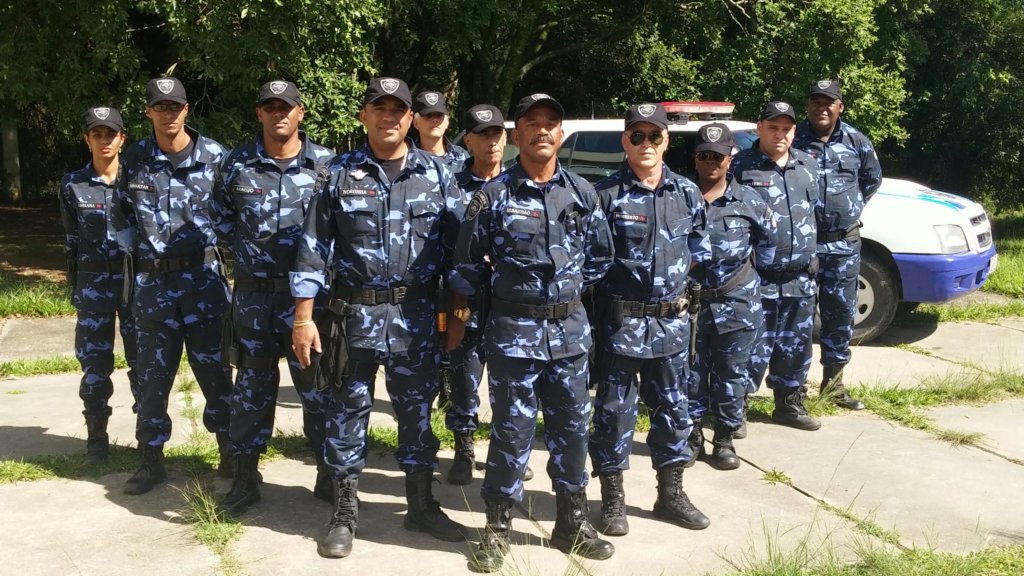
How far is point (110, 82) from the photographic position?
1110 centimetres

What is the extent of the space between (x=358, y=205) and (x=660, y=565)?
2.00 m

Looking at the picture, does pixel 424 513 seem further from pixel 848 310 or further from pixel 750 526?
pixel 848 310

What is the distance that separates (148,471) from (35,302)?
4.97 metres

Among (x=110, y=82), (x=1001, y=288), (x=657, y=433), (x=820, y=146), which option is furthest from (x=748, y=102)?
(x=657, y=433)

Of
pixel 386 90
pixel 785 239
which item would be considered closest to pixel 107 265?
pixel 386 90

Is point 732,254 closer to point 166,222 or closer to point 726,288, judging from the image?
point 726,288

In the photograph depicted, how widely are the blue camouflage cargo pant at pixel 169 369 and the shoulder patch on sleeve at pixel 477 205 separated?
1.73 m

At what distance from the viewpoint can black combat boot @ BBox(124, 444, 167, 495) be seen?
16.3 feet

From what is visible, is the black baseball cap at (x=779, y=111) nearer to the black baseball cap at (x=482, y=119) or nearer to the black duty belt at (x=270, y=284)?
the black baseball cap at (x=482, y=119)

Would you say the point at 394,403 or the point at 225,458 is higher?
the point at 394,403

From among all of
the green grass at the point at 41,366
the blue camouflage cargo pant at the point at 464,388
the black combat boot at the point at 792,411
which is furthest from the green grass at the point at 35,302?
the black combat boot at the point at 792,411

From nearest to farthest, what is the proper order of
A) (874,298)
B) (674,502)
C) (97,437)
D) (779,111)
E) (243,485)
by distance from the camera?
(674,502) → (243,485) → (97,437) → (779,111) → (874,298)

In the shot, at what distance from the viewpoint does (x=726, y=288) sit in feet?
17.1

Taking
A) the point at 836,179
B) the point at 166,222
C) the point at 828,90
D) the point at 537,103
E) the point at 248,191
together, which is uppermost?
the point at 828,90
